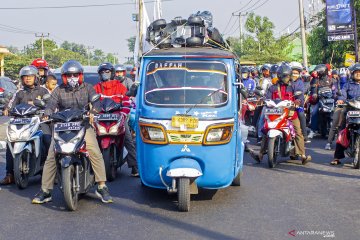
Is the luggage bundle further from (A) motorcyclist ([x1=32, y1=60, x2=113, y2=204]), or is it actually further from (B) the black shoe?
(B) the black shoe

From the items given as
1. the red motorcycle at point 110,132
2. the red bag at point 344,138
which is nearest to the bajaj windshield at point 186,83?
the red motorcycle at point 110,132

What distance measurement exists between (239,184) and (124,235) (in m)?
2.79

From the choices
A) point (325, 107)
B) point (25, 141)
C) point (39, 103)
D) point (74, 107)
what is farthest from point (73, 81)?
point (325, 107)

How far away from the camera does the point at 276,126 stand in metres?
9.05

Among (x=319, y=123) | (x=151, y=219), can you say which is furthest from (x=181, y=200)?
(x=319, y=123)

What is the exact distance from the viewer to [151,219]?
5.95m

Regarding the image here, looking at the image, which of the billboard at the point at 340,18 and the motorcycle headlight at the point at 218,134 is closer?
the motorcycle headlight at the point at 218,134

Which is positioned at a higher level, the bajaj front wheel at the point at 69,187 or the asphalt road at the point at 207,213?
the bajaj front wheel at the point at 69,187

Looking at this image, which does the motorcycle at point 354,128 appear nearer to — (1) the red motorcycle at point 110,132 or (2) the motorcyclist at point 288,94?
(2) the motorcyclist at point 288,94

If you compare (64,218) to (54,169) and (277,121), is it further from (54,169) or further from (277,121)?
(277,121)

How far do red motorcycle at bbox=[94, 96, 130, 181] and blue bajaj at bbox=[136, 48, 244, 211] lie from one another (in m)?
1.28

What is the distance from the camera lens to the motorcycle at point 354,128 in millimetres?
8789

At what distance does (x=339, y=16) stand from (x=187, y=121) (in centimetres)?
1681

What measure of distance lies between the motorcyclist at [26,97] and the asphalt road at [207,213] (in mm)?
321
